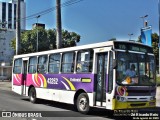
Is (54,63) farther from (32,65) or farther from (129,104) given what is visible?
(129,104)

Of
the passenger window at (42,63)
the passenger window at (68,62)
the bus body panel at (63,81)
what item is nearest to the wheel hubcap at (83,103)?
the bus body panel at (63,81)

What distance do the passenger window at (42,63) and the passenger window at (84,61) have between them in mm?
3496

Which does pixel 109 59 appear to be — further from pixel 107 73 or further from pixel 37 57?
pixel 37 57

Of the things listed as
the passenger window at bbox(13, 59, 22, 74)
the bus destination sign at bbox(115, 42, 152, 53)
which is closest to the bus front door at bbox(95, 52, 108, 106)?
the bus destination sign at bbox(115, 42, 152, 53)

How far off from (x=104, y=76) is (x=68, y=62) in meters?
2.99

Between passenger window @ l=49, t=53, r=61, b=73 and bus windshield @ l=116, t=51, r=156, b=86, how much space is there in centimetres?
469

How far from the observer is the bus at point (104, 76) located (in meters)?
14.0

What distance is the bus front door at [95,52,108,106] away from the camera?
14.8 metres

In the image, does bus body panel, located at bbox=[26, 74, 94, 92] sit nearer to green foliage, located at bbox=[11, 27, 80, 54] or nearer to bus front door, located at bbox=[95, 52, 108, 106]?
bus front door, located at bbox=[95, 52, 108, 106]

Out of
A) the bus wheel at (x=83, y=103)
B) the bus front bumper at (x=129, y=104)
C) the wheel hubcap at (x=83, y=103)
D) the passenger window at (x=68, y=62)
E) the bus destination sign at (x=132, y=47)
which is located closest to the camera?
the bus front bumper at (x=129, y=104)

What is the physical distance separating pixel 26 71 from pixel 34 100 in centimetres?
222

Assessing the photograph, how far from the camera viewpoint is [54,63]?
18.6m

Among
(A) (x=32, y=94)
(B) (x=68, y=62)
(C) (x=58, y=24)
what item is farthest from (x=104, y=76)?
(C) (x=58, y=24)

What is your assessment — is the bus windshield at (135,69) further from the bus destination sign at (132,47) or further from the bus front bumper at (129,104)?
the bus front bumper at (129,104)
